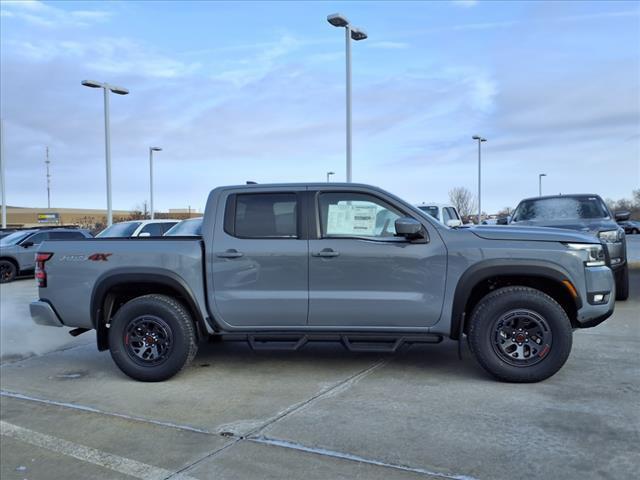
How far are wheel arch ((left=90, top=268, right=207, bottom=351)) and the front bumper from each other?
3573mm

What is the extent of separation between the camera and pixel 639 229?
48031 millimetres

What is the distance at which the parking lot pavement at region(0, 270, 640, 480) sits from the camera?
363 centimetres

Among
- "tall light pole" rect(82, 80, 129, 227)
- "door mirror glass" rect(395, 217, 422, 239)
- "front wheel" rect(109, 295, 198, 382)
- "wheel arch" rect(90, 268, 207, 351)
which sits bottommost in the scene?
"front wheel" rect(109, 295, 198, 382)

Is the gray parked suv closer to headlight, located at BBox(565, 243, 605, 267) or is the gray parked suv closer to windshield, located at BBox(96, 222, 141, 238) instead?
windshield, located at BBox(96, 222, 141, 238)

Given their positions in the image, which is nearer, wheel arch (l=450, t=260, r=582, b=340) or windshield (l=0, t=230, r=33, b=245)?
wheel arch (l=450, t=260, r=582, b=340)

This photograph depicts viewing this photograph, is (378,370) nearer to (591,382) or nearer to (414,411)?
(414,411)

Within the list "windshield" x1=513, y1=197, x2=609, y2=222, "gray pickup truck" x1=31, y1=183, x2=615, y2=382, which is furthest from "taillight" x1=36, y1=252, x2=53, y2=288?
"windshield" x1=513, y1=197, x2=609, y2=222

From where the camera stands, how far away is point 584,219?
9.78 m

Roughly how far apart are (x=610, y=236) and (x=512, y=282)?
4457 mm

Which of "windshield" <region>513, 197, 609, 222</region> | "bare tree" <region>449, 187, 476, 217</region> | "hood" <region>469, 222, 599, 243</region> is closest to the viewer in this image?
"hood" <region>469, 222, 599, 243</region>

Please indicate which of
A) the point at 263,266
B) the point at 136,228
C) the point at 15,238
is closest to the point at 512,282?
the point at 263,266

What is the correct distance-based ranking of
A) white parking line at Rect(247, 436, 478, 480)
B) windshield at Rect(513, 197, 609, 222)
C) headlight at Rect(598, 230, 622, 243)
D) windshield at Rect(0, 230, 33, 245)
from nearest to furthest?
white parking line at Rect(247, 436, 478, 480)
headlight at Rect(598, 230, 622, 243)
windshield at Rect(513, 197, 609, 222)
windshield at Rect(0, 230, 33, 245)

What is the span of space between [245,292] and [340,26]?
1137 centimetres

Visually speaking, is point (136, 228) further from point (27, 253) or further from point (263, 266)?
point (263, 266)
